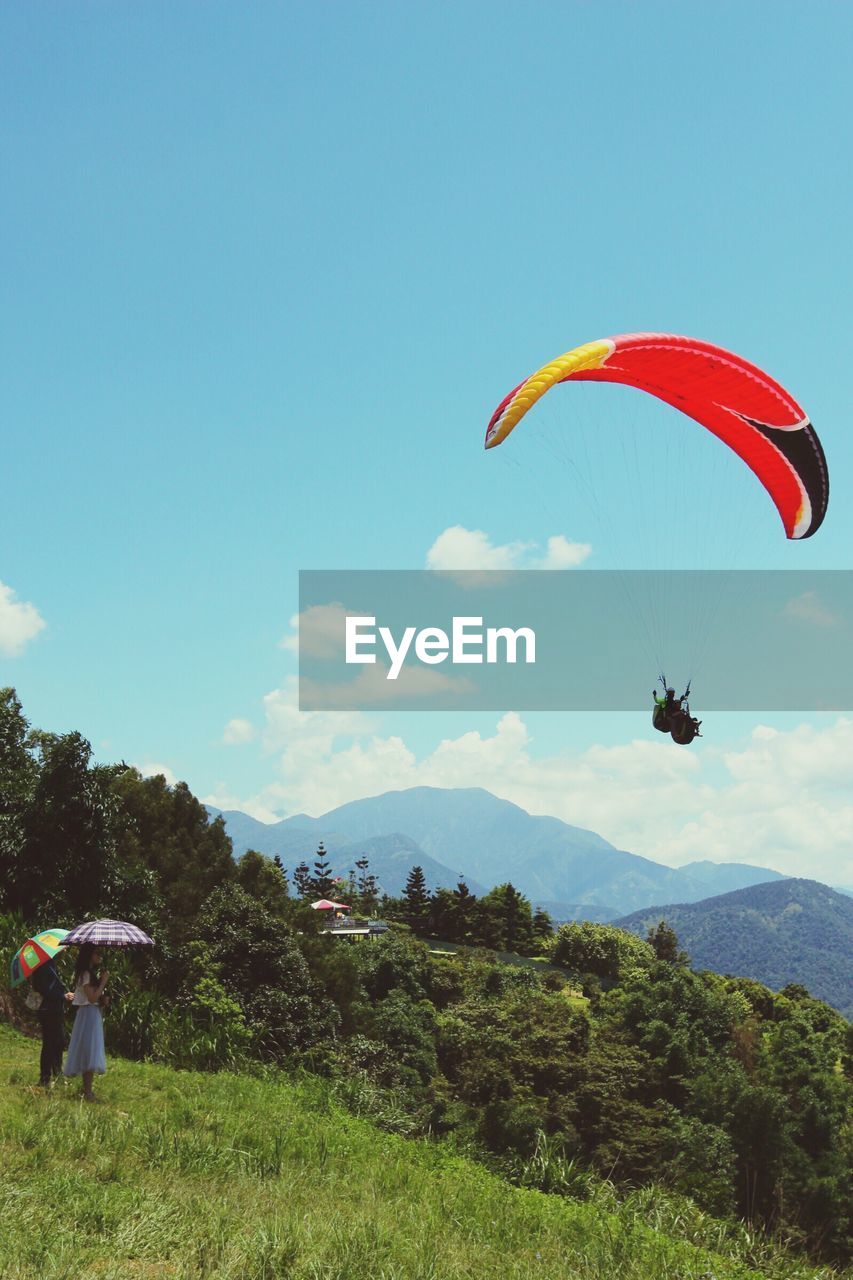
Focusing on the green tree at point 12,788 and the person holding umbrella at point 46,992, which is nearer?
the person holding umbrella at point 46,992

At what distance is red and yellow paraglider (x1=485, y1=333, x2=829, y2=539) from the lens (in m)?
14.7

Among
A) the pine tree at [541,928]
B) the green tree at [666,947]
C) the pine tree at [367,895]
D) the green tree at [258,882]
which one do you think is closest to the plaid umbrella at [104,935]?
the green tree at [258,882]

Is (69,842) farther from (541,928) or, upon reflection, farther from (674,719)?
(541,928)

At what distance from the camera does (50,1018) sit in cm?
1024

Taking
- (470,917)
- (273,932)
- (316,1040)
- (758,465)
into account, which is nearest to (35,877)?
(273,932)

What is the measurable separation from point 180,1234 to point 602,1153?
26.1m

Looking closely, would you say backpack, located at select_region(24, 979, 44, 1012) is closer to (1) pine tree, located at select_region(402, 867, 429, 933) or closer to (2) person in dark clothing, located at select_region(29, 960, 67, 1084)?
(2) person in dark clothing, located at select_region(29, 960, 67, 1084)

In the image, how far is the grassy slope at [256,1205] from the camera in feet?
19.7

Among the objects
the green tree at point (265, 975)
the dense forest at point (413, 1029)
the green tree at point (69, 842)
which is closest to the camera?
the dense forest at point (413, 1029)

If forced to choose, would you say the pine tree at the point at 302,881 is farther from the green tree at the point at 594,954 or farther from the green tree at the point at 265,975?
the green tree at the point at 265,975

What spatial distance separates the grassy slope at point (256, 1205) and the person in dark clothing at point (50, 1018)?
29 centimetres

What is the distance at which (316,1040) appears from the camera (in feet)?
62.8

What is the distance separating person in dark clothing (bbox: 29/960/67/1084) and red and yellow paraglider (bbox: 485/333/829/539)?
31.3 feet

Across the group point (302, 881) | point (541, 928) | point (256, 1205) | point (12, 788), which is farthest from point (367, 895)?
point (256, 1205)
